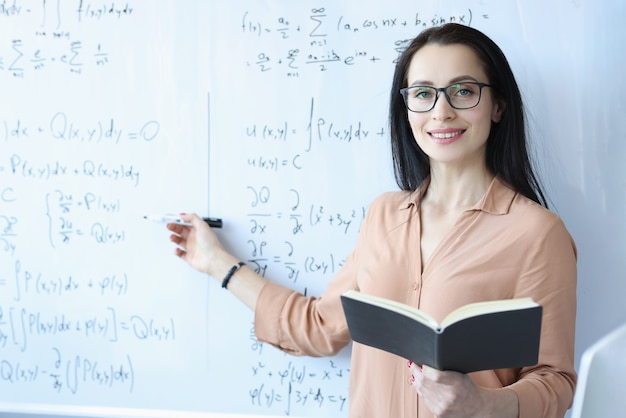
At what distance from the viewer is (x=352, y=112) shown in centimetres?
147

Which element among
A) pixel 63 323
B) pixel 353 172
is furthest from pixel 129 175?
pixel 353 172

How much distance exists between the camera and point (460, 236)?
1193mm

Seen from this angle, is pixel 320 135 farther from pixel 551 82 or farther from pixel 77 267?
pixel 77 267

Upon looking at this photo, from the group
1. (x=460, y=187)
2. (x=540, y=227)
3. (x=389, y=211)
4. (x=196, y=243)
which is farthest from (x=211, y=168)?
(x=540, y=227)

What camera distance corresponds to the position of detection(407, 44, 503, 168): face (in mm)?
1184

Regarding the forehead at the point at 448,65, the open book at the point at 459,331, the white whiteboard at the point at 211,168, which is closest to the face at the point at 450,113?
the forehead at the point at 448,65

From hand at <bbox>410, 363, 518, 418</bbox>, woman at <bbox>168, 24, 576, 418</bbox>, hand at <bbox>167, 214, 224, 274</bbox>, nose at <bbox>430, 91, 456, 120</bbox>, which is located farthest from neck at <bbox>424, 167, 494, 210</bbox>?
hand at <bbox>167, 214, 224, 274</bbox>

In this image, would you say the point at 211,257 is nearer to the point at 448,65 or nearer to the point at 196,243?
the point at 196,243

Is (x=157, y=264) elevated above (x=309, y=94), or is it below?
below

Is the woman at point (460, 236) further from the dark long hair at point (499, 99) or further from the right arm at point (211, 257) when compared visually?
the right arm at point (211, 257)

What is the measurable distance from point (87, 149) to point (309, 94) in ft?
1.80

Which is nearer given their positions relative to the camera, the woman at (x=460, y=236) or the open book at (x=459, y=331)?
the open book at (x=459, y=331)

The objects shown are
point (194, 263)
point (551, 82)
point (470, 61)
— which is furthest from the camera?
point (194, 263)

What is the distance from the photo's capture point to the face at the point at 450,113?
1.18 metres
